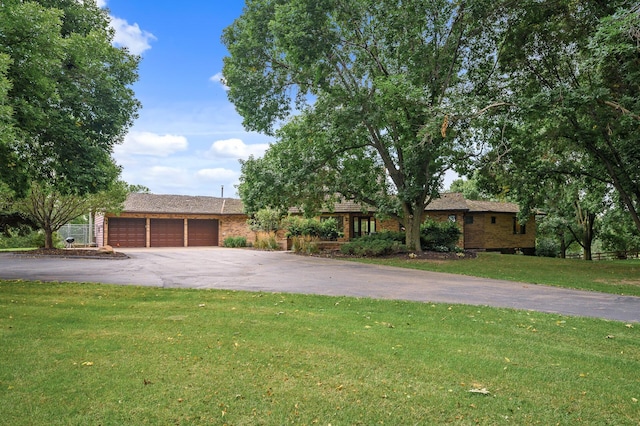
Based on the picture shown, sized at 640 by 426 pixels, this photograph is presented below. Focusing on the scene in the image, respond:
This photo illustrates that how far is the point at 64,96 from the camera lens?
12047mm

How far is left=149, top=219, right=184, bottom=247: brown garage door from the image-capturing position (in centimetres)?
3241

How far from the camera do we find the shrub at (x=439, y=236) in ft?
73.1

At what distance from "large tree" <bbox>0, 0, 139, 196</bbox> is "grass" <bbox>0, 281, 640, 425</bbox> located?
5283mm

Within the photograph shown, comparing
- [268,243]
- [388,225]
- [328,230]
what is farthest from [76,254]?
[388,225]

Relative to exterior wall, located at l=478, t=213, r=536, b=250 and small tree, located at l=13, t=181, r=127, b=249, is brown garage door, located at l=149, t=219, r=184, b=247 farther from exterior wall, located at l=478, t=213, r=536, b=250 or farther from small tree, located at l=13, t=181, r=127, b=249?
exterior wall, located at l=478, t=213, r=536, b=250

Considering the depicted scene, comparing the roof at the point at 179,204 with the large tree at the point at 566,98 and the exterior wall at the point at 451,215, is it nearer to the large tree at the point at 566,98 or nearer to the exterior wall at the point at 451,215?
the exterior wall at the point at 451,215

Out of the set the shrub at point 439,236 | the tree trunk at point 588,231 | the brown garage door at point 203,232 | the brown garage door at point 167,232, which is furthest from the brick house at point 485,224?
the brown garage door at point 167,232

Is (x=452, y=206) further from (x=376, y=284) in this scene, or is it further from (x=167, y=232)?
(x=167, y=232)

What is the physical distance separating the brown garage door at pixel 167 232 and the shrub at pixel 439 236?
63.5 feet

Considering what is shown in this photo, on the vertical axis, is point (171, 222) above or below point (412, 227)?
above

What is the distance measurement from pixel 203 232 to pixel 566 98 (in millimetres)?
28337

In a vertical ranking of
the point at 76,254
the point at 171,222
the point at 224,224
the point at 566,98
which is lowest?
the point at 76,254

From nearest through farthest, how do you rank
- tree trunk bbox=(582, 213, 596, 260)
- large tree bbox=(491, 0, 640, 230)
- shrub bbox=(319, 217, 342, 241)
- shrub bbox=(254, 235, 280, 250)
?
large tree bbox=(491, 0, 640, 230) → tree trunk bbox=(582, 213, 596, 260) → shrub bbox=(319, 217, 342, 241) → shrub bbox=(254, 235, 280, 250)

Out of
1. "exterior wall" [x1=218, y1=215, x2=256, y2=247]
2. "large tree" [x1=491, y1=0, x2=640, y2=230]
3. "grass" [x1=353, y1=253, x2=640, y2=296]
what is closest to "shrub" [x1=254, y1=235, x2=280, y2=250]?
"exterior wall" [x1=218, y1=215, x2=256, y2=247]
